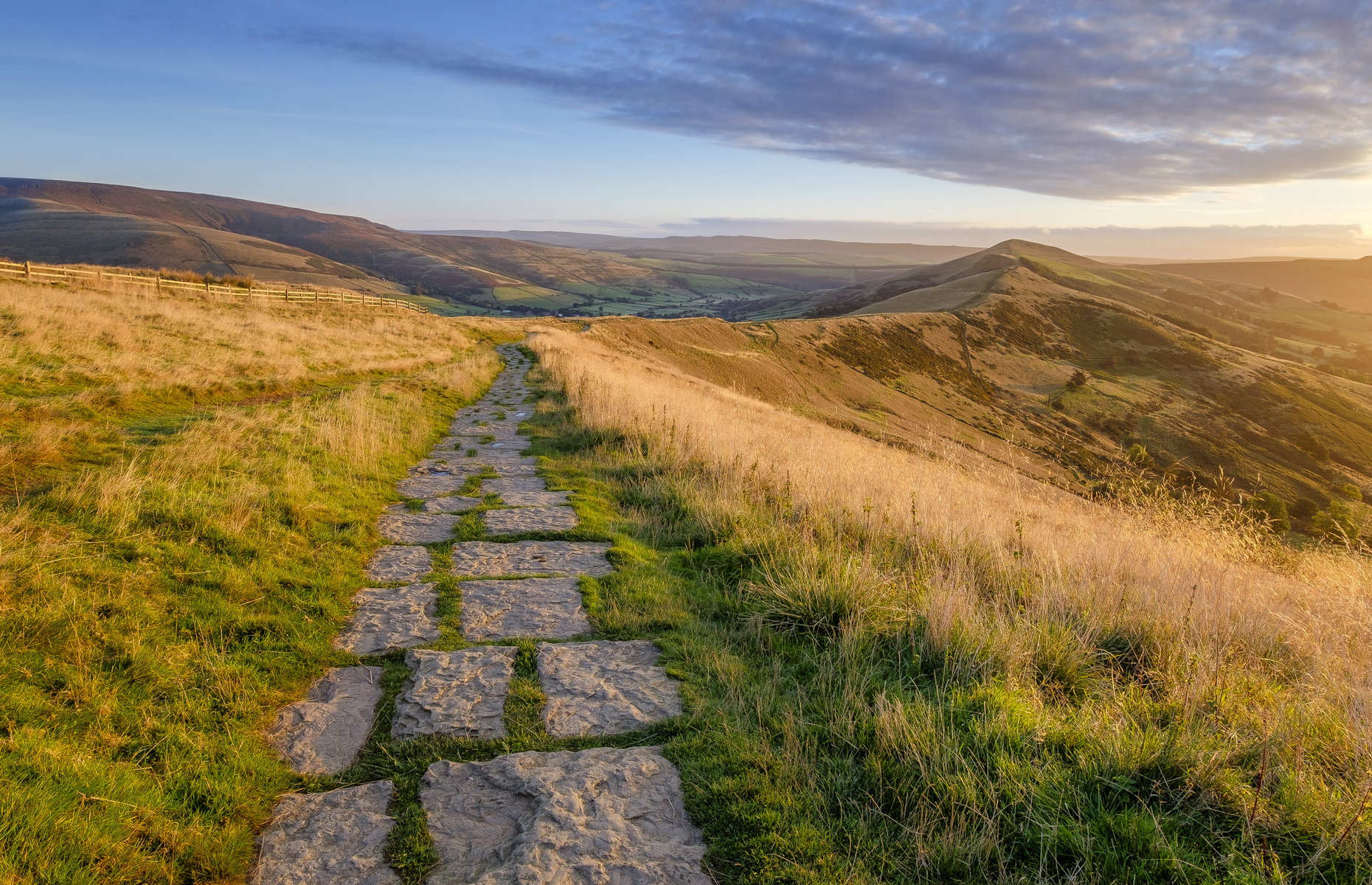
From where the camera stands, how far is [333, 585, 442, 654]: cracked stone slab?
4.33 meters

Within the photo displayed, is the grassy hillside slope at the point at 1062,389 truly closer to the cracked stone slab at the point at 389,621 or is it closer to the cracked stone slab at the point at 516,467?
the cracked stone slab at the point at 516,467

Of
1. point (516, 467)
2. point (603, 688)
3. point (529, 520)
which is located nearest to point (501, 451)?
point (516, 467)

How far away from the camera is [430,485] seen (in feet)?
27.3

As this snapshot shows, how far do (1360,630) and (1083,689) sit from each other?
2432 millimetres

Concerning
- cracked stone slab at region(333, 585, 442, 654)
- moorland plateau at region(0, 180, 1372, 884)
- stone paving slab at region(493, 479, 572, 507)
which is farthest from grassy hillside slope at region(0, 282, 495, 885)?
stone paving slab at region(493, 479, 572, 507)

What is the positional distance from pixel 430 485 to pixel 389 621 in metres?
3.92

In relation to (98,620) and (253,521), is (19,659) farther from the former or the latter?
(253,521)

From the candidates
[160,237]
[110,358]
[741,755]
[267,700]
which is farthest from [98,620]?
[160,237]

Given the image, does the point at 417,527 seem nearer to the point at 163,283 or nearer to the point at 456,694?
the point at 456,694

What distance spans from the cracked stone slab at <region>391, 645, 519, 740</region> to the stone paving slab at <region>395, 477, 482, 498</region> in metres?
4.08

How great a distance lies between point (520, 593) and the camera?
520cm

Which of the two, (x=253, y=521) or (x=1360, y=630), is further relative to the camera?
(x=253, y=521)

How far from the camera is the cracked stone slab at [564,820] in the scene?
8.30ft

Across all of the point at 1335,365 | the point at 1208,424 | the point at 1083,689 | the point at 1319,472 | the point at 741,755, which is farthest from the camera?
the point at 1335,365
